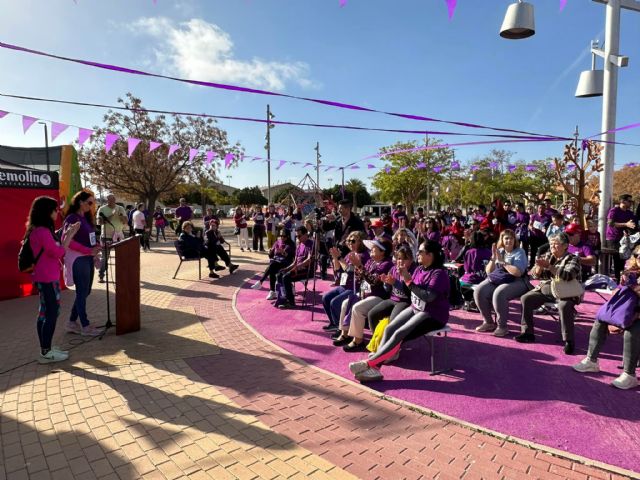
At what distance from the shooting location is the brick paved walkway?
2.63 metres

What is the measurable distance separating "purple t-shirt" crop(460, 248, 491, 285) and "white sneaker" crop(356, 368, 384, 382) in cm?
293

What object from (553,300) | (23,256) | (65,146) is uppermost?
(65,146)

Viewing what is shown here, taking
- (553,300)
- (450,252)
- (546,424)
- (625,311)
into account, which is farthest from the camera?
(450,252)

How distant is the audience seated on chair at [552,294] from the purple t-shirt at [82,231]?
584cm

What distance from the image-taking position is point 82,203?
507cm

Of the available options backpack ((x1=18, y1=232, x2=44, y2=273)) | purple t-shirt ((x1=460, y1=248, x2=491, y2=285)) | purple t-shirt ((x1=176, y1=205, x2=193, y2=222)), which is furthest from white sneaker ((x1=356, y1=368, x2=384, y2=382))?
purple t-shirt ((x1=176, y1=205, x2=193, y2=222))

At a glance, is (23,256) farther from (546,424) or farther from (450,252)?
(450,252)

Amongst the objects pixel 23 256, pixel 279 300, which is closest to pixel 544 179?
pixel 279 300

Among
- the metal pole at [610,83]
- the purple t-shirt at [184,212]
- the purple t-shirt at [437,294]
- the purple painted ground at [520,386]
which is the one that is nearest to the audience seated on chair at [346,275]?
the purple painted ground at [520,386]

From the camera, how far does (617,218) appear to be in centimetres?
818

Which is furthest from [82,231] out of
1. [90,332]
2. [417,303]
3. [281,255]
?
[417,303]

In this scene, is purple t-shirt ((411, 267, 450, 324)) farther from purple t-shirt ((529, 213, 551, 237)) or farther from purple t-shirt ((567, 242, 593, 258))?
purple t-shirt ((529, 213, 551, 237))

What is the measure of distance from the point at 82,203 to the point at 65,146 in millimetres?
5736

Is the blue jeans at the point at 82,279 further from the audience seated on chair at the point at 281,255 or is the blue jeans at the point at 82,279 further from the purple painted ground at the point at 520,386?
the audience seated on chair at the point at 281,255
